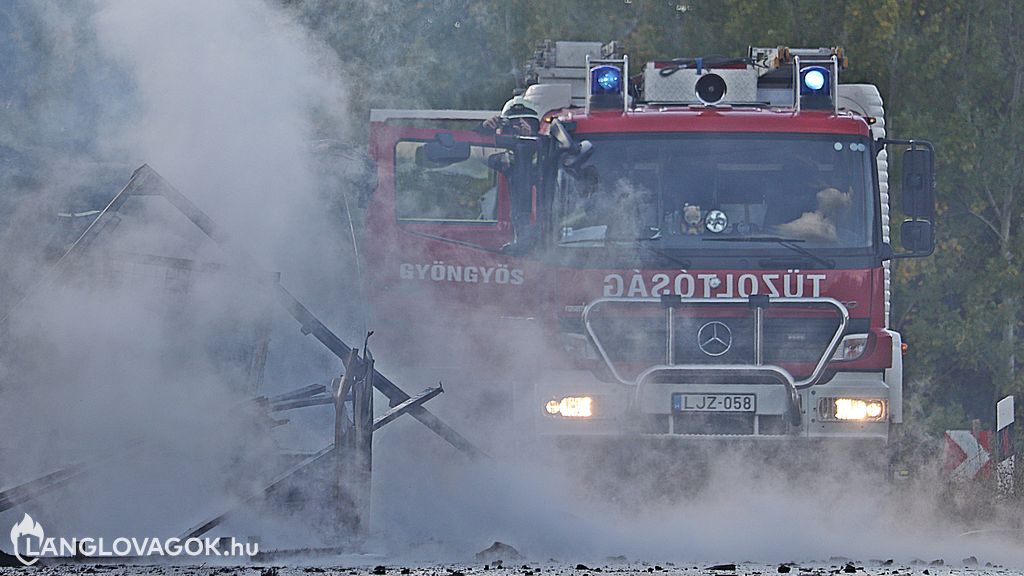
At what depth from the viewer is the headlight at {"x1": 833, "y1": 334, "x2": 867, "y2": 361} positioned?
365 inches

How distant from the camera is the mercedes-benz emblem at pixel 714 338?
363 inches

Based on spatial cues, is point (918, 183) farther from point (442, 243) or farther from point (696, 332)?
point (442, 243)

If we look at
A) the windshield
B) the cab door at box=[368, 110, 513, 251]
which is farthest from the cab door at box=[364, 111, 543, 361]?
the windshield

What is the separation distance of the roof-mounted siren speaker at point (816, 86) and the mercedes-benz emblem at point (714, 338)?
1.41 metres

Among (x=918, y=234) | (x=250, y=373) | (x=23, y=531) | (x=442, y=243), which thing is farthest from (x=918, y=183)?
(x=23, y=531)

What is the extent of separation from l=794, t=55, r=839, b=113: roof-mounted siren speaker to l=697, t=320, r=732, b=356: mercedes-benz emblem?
4.62 ft

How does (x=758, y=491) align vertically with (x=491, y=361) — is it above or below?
below

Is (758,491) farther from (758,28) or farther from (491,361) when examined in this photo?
(758,28)

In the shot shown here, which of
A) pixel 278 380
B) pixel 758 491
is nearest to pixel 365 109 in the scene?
pixel 278 380

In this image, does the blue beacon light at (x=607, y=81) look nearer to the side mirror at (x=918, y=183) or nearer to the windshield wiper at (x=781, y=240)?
the windshield wiper at (x=781, y=240)

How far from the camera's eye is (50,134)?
9469mm

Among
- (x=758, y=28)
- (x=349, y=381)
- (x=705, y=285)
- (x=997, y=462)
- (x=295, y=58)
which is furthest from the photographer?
(x=758, y=28)

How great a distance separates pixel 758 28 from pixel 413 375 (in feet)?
31.1

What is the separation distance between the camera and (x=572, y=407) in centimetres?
914
